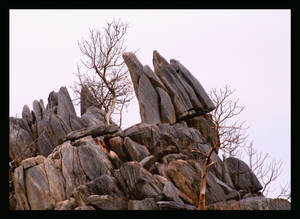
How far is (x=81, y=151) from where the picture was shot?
64.0ft

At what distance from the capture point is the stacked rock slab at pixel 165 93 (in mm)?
25438

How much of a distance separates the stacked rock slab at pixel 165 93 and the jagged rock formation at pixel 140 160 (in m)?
0.08

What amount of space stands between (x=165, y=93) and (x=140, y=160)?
765 centimetres

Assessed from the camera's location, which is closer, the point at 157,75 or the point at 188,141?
the point at 188,141

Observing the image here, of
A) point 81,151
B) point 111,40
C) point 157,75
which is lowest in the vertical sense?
point 81,151

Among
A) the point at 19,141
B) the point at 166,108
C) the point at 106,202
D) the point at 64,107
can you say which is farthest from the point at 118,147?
the point at 19,141

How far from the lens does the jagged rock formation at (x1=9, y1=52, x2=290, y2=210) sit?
16.6m

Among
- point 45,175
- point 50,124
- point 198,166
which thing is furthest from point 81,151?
point 50,124

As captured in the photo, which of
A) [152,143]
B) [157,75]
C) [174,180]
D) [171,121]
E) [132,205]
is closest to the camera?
[132,205]

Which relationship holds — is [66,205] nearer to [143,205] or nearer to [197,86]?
[143,205]

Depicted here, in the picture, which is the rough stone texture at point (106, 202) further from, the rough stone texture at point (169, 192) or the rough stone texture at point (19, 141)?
the rough stone texture at point (19, 141)
